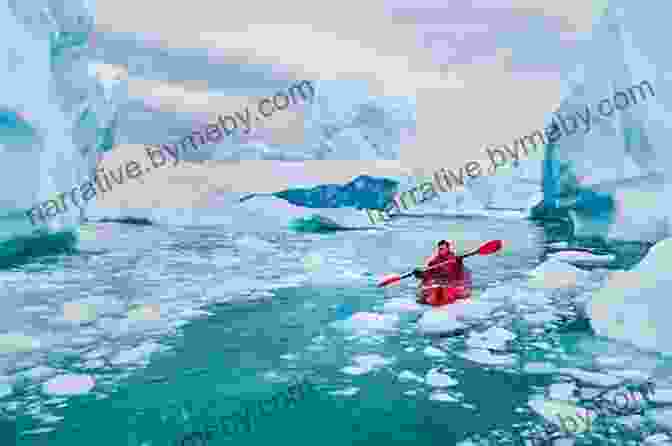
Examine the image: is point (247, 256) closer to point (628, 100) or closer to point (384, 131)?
point (628, 100)

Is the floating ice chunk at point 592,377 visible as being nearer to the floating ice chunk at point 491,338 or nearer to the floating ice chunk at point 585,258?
the floating ice chunk at point 491,338

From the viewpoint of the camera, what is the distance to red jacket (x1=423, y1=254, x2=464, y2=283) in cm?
715

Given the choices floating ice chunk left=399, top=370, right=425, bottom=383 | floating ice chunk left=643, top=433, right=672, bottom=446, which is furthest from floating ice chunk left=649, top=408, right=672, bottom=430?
floating ice chunk left=399, top=370, right=425, bottom=383

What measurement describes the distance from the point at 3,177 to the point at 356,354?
26.1 ft

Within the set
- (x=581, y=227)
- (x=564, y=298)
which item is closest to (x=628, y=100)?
(x=581, y=227)

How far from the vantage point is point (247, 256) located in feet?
35.1

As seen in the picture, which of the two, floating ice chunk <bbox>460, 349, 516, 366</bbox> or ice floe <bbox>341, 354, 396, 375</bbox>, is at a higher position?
ice floe <bbox>341, 354, 396, 375</bbox>

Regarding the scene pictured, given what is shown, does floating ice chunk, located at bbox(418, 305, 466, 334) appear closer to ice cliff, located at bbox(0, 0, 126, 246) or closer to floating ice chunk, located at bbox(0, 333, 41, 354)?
floating ice chunk, located at bbox(0, 333, 41, 354)

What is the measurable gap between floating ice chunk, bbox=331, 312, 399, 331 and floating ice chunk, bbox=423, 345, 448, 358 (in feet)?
2.20

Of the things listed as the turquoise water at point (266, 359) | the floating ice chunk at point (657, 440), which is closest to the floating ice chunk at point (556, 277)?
the turquoise water at point (266, 359)

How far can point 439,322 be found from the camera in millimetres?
5312

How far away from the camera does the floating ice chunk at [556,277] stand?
716 centimetres

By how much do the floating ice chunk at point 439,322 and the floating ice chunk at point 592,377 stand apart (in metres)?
1.25

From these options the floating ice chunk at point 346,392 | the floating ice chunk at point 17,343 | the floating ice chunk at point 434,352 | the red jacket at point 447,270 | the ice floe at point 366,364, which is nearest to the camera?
the floating ice chunk at point 346,392
